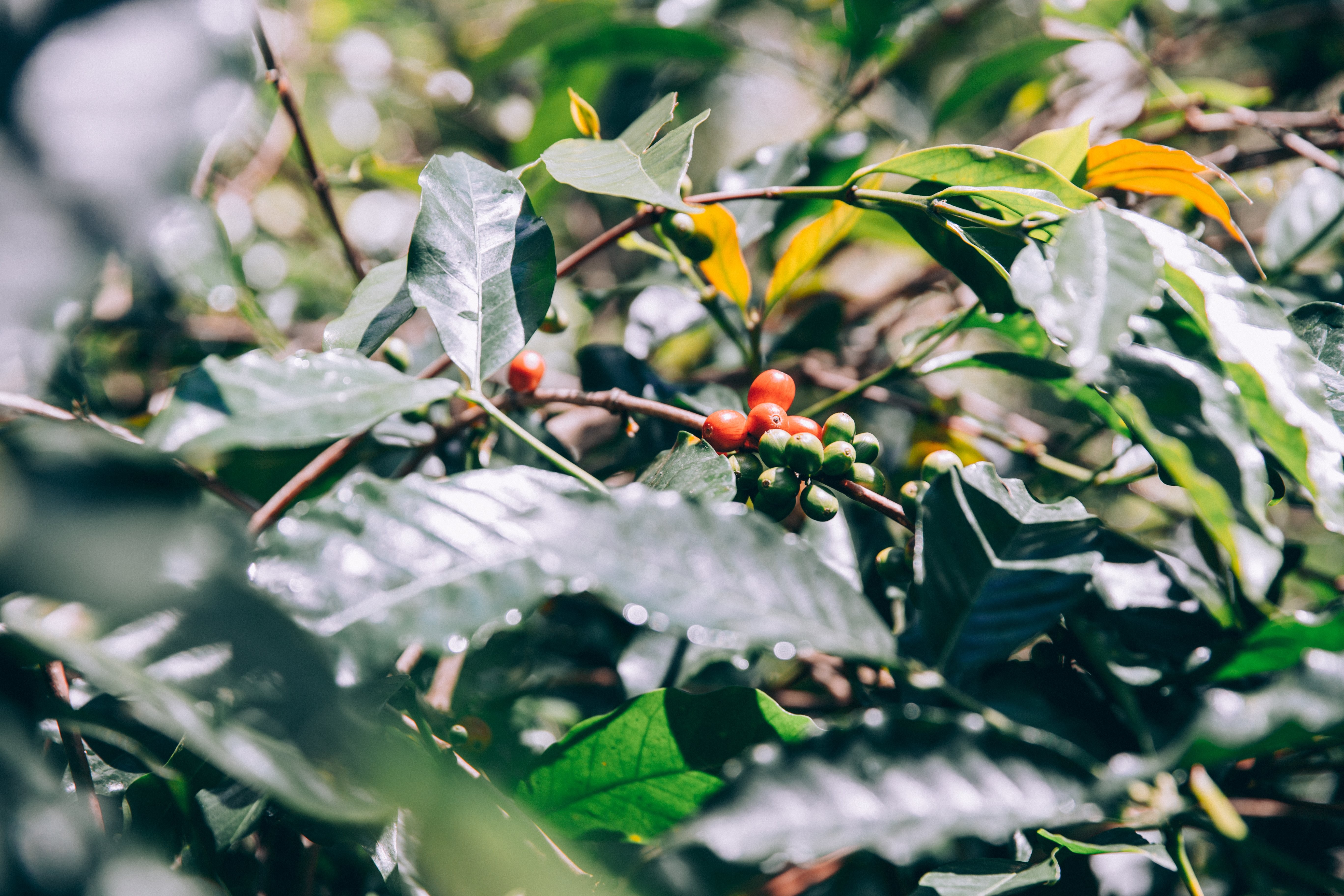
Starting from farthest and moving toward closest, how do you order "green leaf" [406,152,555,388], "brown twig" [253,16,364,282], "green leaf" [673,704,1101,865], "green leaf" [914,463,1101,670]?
"brown twig" [253,16,364,282]
"green leaf" [406,152,555,388]
"green leaf" [914,463,1101,670]
"green leaf" [673,704,1101,865]

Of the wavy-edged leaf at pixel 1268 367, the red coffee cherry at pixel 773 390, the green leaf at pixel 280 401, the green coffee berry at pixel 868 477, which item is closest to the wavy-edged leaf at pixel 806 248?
the red coffee cherry at pixel 773 390

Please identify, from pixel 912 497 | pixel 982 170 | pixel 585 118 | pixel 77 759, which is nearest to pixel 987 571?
pixel 912 497

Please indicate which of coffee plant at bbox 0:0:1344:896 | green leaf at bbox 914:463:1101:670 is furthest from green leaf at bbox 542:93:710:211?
green leaf at bbox 914:463:1101:670

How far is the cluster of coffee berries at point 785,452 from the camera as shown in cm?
61

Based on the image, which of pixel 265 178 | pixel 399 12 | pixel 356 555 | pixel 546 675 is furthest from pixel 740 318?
pixel 399 12

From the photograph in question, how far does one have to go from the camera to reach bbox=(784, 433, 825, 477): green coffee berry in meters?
0.60

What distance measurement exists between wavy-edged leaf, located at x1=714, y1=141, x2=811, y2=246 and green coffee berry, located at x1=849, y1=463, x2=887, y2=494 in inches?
16.6

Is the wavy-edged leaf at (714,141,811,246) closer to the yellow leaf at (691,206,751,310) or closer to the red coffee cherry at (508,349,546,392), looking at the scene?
the yellow leaf at (691,206,751,310)

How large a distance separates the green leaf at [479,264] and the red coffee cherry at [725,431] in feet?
0.63

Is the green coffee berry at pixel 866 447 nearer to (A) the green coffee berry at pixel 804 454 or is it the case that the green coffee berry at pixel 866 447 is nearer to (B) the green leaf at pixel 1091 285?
(A) the green coffee berry at pixel 804 454

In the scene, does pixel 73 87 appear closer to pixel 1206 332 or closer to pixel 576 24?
pixel 1206 332

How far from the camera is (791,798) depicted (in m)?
0.40

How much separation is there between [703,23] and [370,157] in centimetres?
76

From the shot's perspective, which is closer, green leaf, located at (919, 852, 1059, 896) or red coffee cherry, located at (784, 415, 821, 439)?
green leaf, located at (919, 852, 1059, 896)
